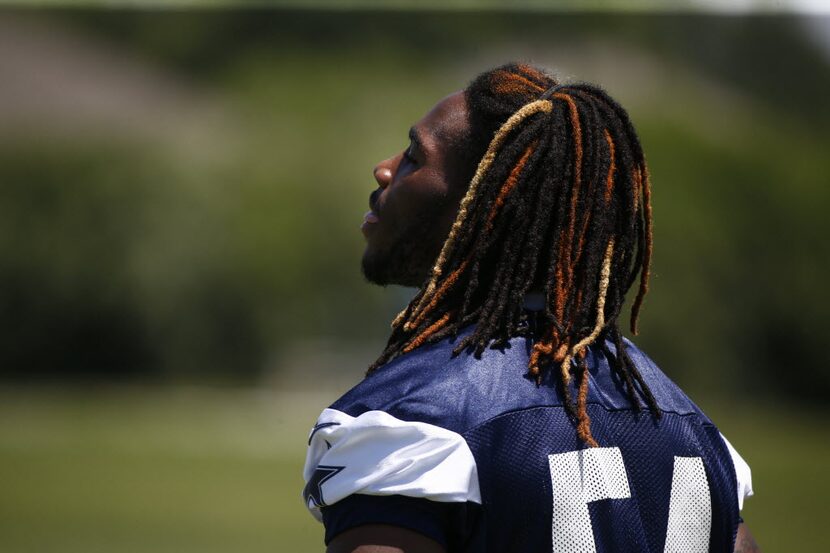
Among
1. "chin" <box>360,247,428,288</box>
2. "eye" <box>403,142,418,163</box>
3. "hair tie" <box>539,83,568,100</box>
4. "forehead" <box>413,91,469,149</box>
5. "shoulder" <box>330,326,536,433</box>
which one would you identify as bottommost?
"shoulder" <box>330,326,536,433</box>

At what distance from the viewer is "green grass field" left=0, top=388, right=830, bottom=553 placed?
9.20 m

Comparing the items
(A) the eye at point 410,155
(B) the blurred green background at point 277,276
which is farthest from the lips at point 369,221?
(B) the blurred green background at point 277,276

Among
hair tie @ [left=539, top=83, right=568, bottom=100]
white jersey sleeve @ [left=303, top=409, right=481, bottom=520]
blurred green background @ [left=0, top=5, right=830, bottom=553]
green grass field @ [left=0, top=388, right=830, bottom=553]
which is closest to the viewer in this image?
white jersey sleeve @ [left=303, top=409, right=481, bottom=520]

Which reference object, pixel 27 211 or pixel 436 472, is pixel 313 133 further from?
pixel 436 472

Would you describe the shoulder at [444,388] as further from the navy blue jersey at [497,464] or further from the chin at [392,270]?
the chin at [392,270]

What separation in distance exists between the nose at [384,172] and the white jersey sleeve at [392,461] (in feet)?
2.02

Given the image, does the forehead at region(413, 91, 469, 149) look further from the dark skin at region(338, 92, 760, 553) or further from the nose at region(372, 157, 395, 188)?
the nose at region(372, 157, 395, 188)

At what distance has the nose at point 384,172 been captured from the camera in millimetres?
2311

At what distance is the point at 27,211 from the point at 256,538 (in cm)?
1296

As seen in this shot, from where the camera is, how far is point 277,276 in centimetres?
2097

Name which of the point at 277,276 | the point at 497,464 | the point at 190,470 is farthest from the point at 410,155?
the point at 277,276

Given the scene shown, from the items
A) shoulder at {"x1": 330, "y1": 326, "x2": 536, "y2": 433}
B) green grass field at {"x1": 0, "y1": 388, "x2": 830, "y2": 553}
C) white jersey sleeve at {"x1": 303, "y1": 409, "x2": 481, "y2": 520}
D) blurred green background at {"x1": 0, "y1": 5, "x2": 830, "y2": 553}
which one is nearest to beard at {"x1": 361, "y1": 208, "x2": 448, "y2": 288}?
shoulder at {"x1": 330, "y1": 326, "x2": 536, "y2": 433}

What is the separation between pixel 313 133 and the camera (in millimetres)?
25156

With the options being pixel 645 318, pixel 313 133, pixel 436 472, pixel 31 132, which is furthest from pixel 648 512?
pixel 313 133
